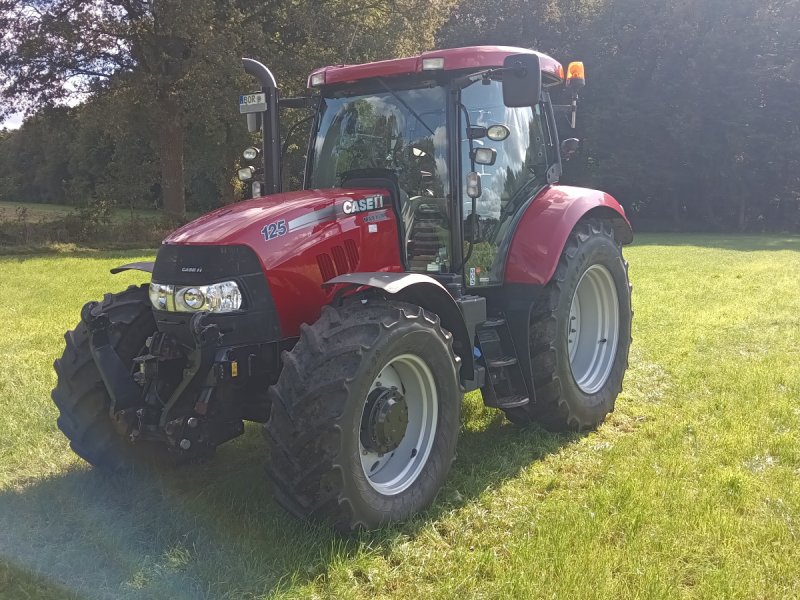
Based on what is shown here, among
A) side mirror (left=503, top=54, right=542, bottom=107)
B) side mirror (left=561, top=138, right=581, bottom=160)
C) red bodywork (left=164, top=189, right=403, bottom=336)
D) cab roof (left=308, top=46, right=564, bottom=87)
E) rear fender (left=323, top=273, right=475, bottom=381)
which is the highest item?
cab roof (left=308, top=46, right=564, bottom=87)

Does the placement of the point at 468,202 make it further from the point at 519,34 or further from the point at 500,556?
the point at 519,34

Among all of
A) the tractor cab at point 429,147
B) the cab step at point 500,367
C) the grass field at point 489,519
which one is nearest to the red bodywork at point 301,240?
the tractor cab at point 429,147

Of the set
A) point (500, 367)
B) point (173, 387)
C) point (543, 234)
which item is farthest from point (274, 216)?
point (543, 234)

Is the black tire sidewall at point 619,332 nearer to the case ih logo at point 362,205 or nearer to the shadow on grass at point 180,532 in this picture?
the shadow on grass at point 180,532

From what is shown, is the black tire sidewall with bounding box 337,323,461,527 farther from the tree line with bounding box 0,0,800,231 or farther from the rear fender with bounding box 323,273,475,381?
the tree line with bounding box 0,0,800,231

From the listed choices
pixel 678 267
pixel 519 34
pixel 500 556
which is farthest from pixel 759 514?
pixel 519 34

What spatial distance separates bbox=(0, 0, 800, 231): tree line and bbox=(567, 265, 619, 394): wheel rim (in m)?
16.0

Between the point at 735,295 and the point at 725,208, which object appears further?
the point at 725,208

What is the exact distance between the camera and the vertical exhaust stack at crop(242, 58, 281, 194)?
4.43 m

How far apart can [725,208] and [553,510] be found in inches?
1347

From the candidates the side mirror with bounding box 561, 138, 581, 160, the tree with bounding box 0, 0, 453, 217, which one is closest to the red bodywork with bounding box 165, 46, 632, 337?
the side mirror with bounding box 561, 138, 581, 160

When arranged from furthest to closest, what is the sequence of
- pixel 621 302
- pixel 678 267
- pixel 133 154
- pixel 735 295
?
pixel 133 154 < pixel 678 267 < pixel 735 295 < pixel 621 302

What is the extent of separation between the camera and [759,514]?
3.53 m

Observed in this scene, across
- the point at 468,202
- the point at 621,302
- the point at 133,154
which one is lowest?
the point at 621,302
